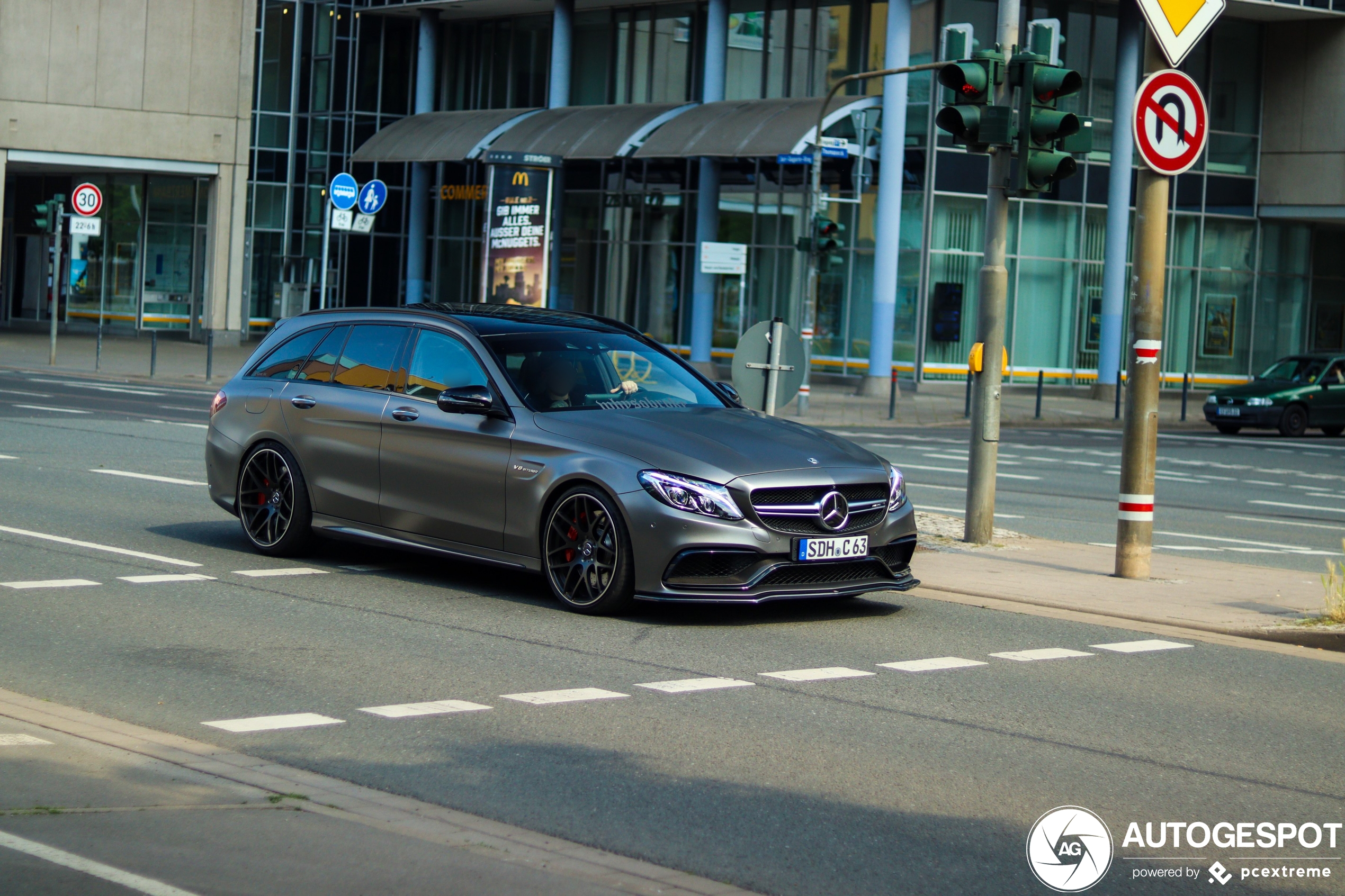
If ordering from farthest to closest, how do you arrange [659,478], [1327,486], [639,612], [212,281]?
[212,281], [1327,486], [639,612], [659,478]

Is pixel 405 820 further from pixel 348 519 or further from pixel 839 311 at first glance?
pixel 839 311

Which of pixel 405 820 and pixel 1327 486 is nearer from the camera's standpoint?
pixel 405 820

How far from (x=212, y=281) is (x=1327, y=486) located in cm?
3306

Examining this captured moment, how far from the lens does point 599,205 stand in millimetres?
46156

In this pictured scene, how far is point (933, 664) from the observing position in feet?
27.4

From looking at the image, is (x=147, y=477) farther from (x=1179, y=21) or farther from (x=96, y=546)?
(x=1179, y=21)

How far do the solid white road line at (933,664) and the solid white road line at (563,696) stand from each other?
153 cm

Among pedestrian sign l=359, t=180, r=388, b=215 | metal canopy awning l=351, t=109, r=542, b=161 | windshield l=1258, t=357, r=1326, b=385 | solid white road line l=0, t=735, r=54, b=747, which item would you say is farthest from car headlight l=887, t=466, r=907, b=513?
metal canopy awning l=351, t=109, r=542, b=161

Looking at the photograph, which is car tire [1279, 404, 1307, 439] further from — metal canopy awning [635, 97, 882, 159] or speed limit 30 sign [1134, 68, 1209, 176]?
speed limit 30 sign [1134, 68, 1209, 176]

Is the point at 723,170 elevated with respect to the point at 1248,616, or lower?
elevated

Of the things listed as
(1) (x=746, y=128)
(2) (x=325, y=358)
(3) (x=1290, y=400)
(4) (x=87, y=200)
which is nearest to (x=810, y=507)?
(2) (x=325, y=358)

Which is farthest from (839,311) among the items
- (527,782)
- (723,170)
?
(527,782)

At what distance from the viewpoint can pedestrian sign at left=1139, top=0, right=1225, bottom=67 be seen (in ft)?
37.1

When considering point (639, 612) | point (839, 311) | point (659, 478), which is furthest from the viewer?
point (839, 311)
